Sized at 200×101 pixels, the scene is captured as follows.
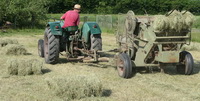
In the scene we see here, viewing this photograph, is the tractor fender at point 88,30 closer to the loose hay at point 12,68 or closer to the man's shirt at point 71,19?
the man's shirt at point 71,19

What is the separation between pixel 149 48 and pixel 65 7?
154ft

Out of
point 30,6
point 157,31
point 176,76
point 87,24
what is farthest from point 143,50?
point 30,6

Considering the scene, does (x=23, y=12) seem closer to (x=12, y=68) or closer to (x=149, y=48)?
(x=12, y=68)

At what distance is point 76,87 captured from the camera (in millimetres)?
6102

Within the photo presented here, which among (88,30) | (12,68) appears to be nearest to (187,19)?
(88,30)

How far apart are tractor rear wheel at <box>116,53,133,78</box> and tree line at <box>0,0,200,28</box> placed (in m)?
16.9

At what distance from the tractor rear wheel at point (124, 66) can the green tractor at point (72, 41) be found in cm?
122

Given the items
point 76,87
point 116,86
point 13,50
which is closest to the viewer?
point 76,87

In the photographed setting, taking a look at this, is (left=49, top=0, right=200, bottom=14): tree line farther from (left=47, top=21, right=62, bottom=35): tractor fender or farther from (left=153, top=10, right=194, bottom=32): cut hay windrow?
(left=153, top=10, right=194, bottom=32): cut hay windrow

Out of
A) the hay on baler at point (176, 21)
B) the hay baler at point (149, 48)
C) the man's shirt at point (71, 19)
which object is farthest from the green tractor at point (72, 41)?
the hay on baler at point (176, 21)

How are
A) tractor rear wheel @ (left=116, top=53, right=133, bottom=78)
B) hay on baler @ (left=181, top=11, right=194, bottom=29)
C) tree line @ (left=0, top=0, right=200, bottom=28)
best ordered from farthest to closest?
1. tree line @ (left=0, top=0, right=200, bottom=28)
2. tractor rear wheel @ (left=116, top=53, right=133, bottom=78)
3. hay on baler @ (left=181, top=11, right=194, bottom=29)

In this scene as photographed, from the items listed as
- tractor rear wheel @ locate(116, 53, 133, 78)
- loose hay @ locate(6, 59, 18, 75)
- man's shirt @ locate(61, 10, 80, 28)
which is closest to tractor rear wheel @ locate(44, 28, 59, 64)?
man's shirt @ locate(61, 10, 80, 28)

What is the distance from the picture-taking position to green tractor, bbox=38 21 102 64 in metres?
9.80

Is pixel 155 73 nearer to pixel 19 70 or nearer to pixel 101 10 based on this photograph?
pixel 19 70
